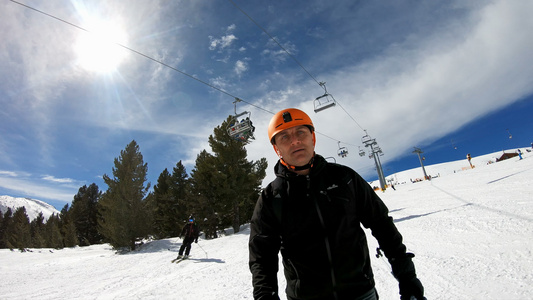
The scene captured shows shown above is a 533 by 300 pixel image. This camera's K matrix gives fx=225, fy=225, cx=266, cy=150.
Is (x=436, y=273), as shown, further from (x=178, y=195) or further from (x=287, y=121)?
(x=178, y=195)

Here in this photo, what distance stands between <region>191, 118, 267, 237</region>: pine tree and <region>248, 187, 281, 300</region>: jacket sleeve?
750 inches

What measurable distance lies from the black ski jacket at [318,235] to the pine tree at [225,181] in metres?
19.1

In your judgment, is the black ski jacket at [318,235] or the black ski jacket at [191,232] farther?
the black ski jacket at [191,232]

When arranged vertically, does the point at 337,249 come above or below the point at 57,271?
above

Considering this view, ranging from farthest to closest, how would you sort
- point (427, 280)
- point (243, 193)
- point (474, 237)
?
point (243, 193)
point (474, 237)
point (427, 280)

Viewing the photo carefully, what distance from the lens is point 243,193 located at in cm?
2145

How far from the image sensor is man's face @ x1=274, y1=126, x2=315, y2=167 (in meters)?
→ 1.91

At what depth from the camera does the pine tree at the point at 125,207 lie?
1844 centimetres

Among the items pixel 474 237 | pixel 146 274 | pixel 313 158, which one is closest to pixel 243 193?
pixel 146 274

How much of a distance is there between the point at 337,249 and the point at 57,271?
15.8 m

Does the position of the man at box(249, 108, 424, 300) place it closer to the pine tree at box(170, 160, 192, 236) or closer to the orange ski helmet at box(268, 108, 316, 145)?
the orange ski helmet at box(268, 108, 316, 145)

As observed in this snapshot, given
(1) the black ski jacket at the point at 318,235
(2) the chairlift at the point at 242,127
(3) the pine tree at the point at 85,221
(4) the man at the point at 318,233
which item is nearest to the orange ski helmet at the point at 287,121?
(4) the man at the point at 318,233

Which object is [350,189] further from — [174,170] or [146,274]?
[174,170]

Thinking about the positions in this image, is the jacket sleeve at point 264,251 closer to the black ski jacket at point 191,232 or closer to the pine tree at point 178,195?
the black ski jacket at point 191,232
